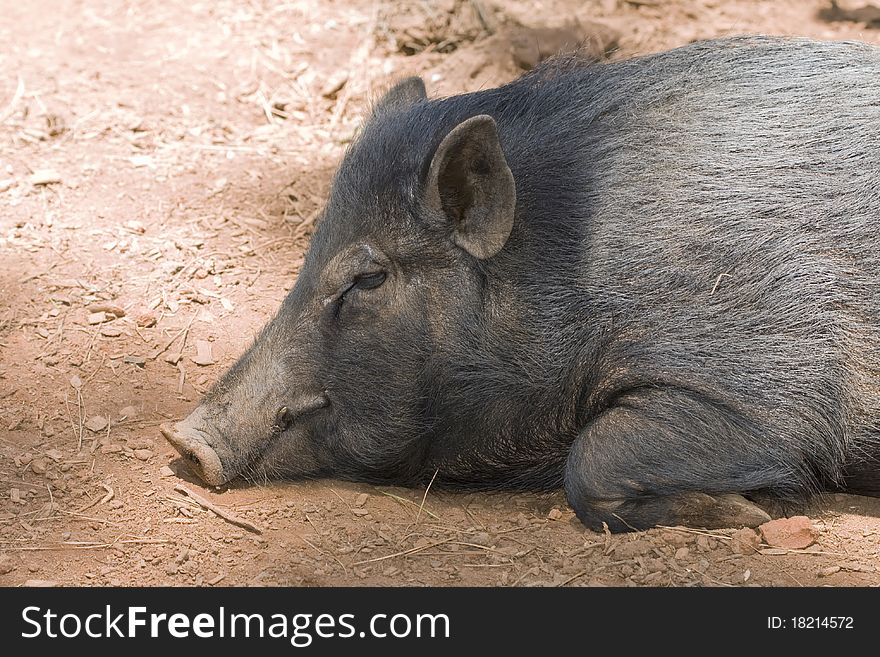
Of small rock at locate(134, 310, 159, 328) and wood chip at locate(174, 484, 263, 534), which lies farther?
small rock at locate(134, 310, 159, 328)

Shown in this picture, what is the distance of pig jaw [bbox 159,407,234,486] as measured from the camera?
13.3 ft

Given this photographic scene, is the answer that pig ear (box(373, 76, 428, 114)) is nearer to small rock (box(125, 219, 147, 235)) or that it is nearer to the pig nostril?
the pig nostril

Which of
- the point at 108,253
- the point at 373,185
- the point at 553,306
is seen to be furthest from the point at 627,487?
the point at 108,253

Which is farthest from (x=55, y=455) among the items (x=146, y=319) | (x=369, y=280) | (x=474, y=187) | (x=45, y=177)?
(x=45, y=177)

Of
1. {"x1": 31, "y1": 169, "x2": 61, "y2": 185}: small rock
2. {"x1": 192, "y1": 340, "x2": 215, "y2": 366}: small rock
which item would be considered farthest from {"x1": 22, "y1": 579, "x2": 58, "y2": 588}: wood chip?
{"x1": 31, "y1": 169, "x2": 61, "y2": 185}: small rock

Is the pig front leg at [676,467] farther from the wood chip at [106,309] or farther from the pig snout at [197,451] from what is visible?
the wood chip at [106,309]

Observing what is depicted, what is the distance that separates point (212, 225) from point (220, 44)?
8.00 feet

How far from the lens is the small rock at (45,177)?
20.3 feet

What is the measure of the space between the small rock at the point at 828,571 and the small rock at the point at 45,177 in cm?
458

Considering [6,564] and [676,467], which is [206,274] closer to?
[6,564]

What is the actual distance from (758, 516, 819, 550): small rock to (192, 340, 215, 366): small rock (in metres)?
2.54

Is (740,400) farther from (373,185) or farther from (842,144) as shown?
(373,185)

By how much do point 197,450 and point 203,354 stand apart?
44.5 inches

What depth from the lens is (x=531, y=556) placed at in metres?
3.69
